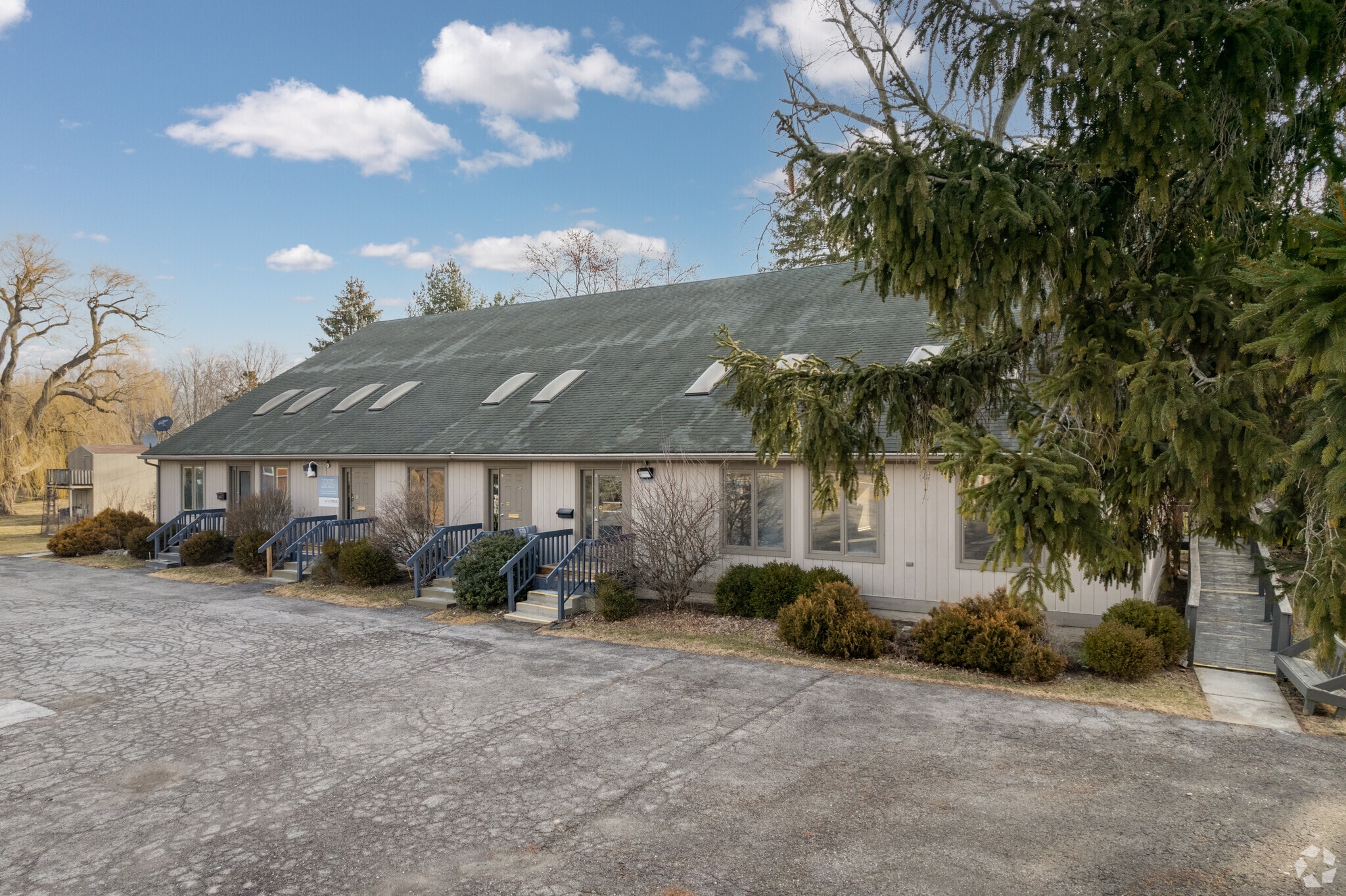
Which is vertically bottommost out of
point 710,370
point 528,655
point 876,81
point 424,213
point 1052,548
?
point 528,655

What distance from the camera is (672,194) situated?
26.2m

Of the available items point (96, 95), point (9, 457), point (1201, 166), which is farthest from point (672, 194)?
point (9, 457)

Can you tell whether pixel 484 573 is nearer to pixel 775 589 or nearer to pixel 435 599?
pixel 435 599

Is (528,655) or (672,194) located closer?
(528,655)

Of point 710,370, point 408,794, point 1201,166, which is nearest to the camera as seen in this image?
point 1201,166

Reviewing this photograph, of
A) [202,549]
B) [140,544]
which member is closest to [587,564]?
[202,549]

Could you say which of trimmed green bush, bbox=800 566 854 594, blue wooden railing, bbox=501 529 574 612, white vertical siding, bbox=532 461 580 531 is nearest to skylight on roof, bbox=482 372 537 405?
white vertical siding, bbox=532 461 580 531

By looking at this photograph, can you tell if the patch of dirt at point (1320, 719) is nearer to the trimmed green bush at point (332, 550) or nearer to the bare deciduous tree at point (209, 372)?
the trimmed green bush at point (332, 550)

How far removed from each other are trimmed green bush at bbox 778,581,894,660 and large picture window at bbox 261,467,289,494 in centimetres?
1463

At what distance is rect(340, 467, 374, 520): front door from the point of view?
17.7 metres

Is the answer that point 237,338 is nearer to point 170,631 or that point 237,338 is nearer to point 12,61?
point 12,61

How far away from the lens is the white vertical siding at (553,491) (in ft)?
47.8

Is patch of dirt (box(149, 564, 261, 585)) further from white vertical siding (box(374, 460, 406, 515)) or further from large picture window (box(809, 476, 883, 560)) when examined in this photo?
large picture window (box(809, 476, 883, 560))

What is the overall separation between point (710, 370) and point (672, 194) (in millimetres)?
13417
